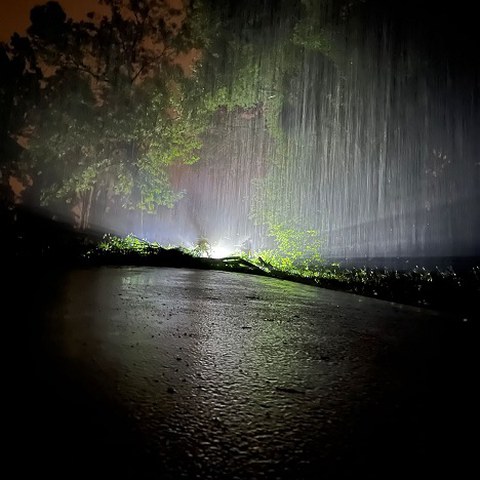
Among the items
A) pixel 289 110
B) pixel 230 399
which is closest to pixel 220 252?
pixel 289 110

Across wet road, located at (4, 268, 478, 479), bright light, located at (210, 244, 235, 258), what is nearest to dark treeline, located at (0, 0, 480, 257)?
bright light, located at (210, 244, 235, 258)

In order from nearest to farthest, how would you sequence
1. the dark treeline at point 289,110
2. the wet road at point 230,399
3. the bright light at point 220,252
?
the wet road at point 230,399 → the dark treeline at point 289,110 → the bright light at point 220,252

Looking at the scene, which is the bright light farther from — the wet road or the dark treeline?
the wet road

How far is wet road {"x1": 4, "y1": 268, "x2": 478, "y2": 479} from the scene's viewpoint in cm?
102

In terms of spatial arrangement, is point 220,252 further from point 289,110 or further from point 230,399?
point 230,399

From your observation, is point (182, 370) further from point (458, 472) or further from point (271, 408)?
point (458, 472)

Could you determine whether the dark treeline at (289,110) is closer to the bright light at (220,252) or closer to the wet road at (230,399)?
the bright light at (220,252)

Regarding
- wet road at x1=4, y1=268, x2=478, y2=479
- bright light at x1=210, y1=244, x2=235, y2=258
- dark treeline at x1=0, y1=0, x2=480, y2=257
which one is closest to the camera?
wet road at x1=4, y1=268, x2=478, y2=479

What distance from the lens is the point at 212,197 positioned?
4653 centimetres

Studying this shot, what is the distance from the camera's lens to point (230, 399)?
1.46m

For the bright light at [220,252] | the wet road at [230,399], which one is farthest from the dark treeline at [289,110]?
the wet road at [230,399]

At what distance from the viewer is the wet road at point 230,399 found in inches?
40.2

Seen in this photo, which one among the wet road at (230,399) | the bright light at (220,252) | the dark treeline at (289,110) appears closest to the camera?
the wet road at (230,399)

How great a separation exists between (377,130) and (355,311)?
1451cm
